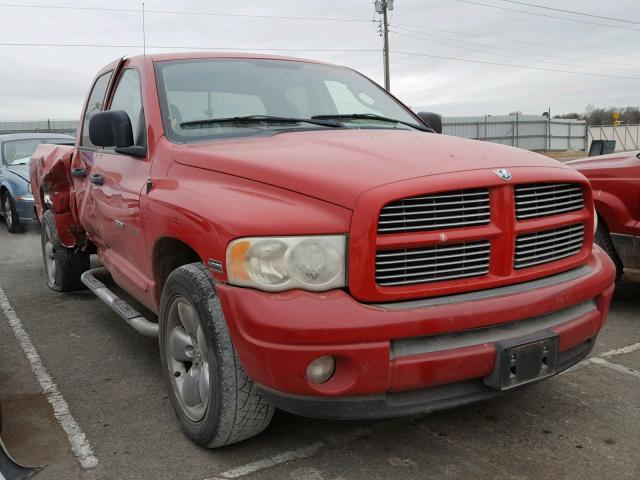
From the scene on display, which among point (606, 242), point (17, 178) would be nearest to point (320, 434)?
point (606, 242)

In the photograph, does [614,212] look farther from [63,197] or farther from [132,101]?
[63,197]

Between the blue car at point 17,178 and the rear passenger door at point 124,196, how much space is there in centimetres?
606

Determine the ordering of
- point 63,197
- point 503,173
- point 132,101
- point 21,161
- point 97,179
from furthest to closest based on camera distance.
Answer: point 21,161
point 63,197
point 97,179
point 132,101
point 503,173

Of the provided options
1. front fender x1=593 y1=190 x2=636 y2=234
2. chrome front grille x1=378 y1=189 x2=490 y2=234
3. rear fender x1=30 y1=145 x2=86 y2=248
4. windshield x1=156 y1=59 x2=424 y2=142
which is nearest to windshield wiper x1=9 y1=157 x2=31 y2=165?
rear fender x1=30 y1=145 x2=86 y2=248

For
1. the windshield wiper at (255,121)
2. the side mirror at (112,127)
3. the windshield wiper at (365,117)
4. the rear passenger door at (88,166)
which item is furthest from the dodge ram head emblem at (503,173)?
the rear passenger door at (88,166)

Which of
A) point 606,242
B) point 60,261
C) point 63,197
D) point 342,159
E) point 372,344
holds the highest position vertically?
point 342,159

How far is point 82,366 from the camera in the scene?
158 inches

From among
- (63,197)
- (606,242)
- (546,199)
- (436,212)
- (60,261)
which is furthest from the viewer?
(60,261)

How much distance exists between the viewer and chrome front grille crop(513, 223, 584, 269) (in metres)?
2.65

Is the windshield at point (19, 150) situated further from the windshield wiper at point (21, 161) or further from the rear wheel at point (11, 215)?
the rear wheel at point (11, 215)

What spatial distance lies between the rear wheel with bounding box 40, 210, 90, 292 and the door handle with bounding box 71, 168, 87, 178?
2.85 ft

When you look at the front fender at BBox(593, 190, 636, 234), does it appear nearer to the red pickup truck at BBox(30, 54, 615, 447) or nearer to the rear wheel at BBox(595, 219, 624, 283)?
the rear wheel at BBox(595, 219, 624, 283)

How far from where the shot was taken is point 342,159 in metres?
2.64

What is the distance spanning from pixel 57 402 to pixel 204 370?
1181 mm
